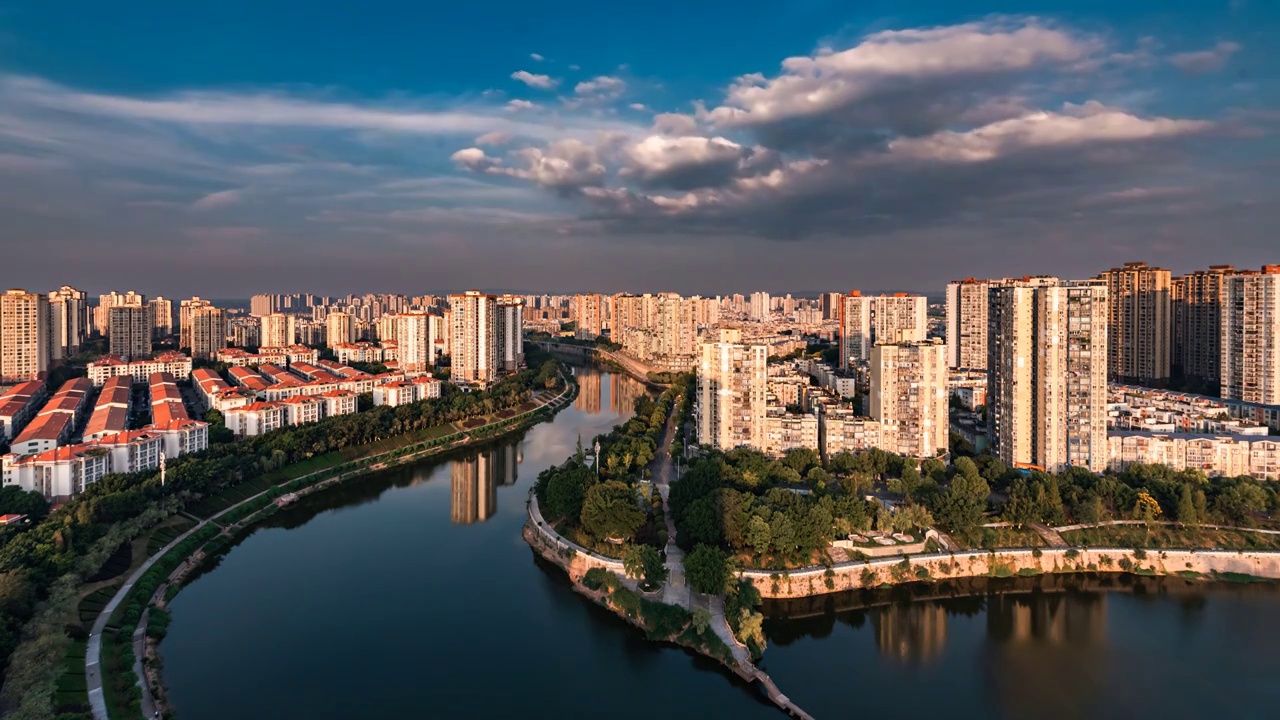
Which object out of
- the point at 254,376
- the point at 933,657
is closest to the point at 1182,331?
the point at 933,657

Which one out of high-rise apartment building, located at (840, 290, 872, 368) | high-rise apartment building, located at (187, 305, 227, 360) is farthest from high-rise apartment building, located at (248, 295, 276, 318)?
high-rise apartment building, located at (840, 290, 872, 368)

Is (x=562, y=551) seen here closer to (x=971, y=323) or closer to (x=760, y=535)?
(x=760, y=535)

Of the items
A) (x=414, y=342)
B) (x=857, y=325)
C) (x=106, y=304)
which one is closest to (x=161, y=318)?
(x=106, y=304)

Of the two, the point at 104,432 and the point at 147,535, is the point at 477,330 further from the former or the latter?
the point at 147,535

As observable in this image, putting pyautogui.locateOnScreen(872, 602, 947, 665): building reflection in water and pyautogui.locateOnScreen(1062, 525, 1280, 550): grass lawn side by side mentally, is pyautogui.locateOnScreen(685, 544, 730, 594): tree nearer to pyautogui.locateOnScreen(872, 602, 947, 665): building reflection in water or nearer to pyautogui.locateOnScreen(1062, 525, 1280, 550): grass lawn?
pyautogui.locateOnScreen(872, 602, 947, 665): building reflection in water

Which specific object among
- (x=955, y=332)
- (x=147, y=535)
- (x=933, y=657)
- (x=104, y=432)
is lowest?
(x=933, y=657)

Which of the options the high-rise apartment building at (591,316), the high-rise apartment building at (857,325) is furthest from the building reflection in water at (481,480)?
the high-rise apartment building at (591,316)

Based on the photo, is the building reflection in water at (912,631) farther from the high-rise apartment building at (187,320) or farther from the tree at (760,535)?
the high-rise apartment building at (187,320)

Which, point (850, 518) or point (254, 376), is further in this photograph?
point (254, 376)
